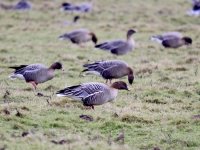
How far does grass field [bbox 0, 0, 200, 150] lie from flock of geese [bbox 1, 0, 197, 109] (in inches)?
10.4

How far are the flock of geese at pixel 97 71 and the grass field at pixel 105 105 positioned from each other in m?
0.27

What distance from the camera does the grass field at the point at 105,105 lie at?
369 inches

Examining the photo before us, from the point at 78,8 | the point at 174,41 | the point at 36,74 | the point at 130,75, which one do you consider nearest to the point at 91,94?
the point at 36,74

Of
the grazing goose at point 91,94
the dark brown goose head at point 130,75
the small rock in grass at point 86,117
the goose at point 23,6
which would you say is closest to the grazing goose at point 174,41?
the dark brown goose head at point 130,75

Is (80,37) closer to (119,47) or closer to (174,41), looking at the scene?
(119,47)

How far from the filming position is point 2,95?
12383 mm

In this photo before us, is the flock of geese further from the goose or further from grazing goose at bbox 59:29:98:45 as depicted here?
the goose

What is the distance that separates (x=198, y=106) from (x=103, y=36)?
1398 centimetres

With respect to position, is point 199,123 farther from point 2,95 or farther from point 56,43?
point 56,43

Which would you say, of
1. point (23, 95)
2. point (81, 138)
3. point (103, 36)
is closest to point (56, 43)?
point (103, 36)

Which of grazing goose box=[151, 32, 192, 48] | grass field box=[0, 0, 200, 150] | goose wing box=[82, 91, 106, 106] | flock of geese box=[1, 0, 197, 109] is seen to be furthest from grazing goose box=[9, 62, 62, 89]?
grazing goose box=[151, 32, 192, 48]

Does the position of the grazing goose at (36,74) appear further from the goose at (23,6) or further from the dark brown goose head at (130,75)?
the goose at (23,6)

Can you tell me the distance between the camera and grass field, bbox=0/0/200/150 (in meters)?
9.37

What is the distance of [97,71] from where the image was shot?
569 inches
